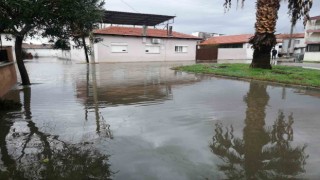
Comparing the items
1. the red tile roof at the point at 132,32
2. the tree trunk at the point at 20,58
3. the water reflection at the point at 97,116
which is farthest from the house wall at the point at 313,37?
the tree trunk at the point at 20,58

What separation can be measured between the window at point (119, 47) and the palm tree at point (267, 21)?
763 inches

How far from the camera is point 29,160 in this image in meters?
4.66

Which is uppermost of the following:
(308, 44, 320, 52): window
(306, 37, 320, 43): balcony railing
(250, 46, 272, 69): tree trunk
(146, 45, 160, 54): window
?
(306, 37, 320, 43): balcony railing

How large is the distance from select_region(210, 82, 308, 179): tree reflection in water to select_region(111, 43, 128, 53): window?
29.3 meters

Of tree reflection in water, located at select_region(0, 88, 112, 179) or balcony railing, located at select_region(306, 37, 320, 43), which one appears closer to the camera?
tree reflection in water, located at select_region(0, 88, 112, 179)

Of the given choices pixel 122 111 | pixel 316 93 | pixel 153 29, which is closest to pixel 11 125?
pixel 122 111

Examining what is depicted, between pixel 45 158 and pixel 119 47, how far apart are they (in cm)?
3184

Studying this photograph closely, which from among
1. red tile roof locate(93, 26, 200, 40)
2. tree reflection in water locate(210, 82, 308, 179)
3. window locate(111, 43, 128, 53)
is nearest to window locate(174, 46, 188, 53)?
red tile roof locate(93, 26, 200, 40)

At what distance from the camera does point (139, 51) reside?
37.5 metres

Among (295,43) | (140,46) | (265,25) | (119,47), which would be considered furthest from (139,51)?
(295,43)

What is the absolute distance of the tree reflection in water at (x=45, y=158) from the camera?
4199 mm

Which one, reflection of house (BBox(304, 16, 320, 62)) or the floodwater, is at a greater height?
reflection of house (BBox(304, 16, 320, 62))

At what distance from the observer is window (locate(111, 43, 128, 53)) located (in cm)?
3515

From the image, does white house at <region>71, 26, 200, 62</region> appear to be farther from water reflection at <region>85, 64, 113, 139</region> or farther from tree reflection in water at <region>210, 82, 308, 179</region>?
tree reflection in water at <region>210, 82, 308, 179</region>
